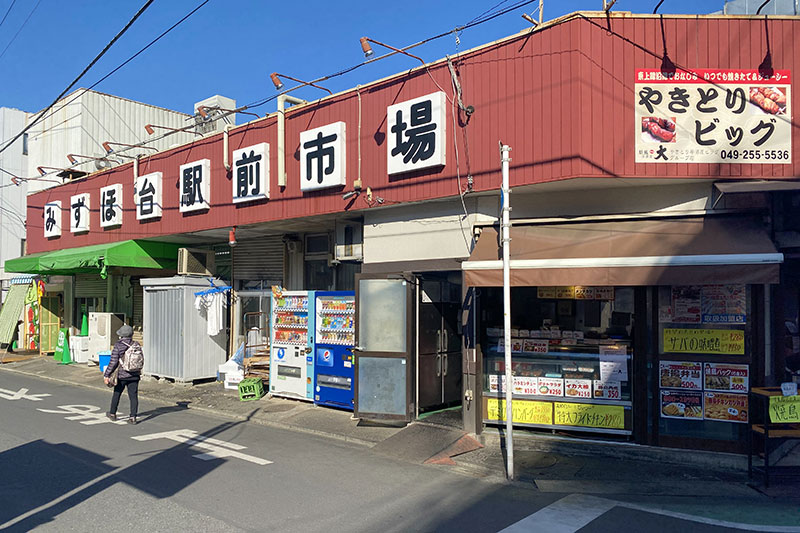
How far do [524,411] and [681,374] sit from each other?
243cm

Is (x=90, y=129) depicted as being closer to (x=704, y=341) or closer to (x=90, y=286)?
(x=90, y=286)

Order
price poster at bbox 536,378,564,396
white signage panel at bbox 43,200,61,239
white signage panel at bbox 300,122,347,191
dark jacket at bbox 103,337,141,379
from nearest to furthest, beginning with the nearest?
1. price poster at bbox 536,378,564,396
2. dark jacket at bbox 103,337,141,379
3. white signage panel at bbox 300,122,347,191
4. white signage panel at bbox 43,200,61,239

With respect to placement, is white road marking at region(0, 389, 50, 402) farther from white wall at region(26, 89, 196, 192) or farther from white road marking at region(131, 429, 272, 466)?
white wall at region(26, 89, 196, 192)

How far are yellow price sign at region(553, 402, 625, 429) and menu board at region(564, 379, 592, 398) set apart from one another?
0.46 ft

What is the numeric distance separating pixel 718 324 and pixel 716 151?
2464 mm

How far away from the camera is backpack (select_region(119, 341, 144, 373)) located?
36.1 ft

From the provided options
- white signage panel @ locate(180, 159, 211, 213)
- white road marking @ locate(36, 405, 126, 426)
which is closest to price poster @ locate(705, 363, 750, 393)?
white road marking @ locate(36, 405, 126, 426)

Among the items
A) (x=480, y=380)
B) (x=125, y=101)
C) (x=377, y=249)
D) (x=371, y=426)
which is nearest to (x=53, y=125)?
(x=125, y=101)

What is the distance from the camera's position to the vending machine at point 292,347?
1256 centimetres

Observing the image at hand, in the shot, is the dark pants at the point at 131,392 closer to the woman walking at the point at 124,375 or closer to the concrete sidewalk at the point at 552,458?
the woman walking at the point at 124,375

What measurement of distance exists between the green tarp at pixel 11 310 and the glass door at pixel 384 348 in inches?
833

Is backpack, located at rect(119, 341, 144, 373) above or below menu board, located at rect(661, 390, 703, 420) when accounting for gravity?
above

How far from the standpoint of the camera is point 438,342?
11180mm

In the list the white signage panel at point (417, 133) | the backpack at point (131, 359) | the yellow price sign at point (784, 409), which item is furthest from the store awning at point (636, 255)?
the backpack at point (131, 359)
